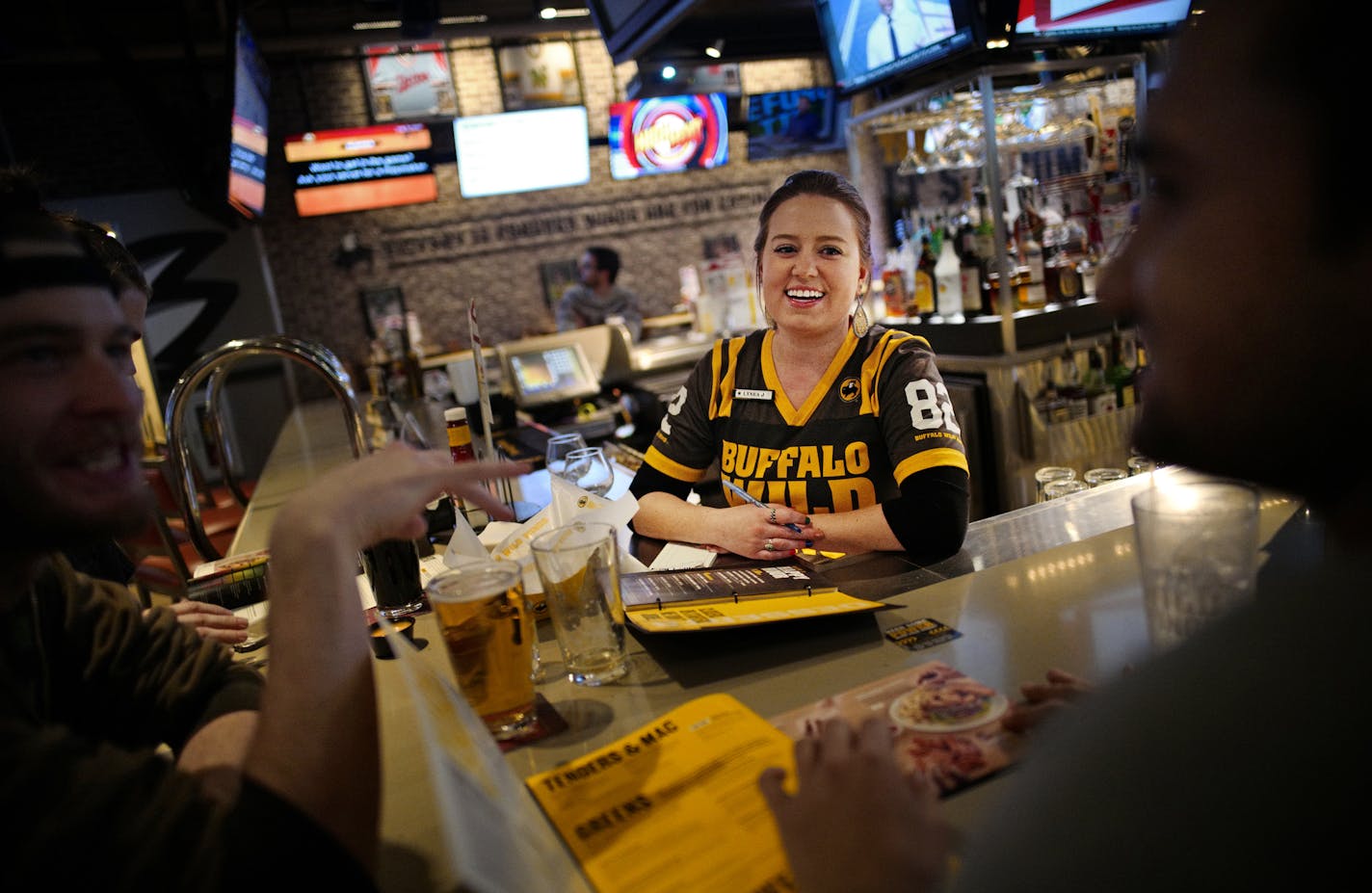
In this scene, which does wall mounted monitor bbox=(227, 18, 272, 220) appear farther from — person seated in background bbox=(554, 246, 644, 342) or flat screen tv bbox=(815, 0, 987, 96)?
flat screen tv bbox=(815, 0, 987, 96)

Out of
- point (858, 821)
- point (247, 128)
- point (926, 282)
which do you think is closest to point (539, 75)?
point (247, 128)

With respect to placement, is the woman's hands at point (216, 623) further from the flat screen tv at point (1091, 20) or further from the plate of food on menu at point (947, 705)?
the flat screen tv at point (1091, 20)

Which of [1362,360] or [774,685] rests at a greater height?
[1362,360]

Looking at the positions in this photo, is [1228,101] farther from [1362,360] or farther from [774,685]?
[774,685]

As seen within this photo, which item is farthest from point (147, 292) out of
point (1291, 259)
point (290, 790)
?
point (1291, 259)

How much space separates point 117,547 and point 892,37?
3.24m

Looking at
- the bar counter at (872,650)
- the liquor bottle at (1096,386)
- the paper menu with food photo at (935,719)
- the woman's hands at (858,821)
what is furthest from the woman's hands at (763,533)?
the liquor bottle at (1096,386)

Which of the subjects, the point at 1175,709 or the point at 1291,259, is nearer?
the point at 1175,709

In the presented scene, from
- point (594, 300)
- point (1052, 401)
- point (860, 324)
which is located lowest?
point (1052, 401)

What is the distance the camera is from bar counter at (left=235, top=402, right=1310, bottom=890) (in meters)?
0.86

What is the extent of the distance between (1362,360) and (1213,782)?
296mm

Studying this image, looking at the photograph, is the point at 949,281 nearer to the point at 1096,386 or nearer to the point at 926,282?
the point at 926,282

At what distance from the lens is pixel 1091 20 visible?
3.27 meters

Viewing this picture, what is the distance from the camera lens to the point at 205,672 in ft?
3.47
